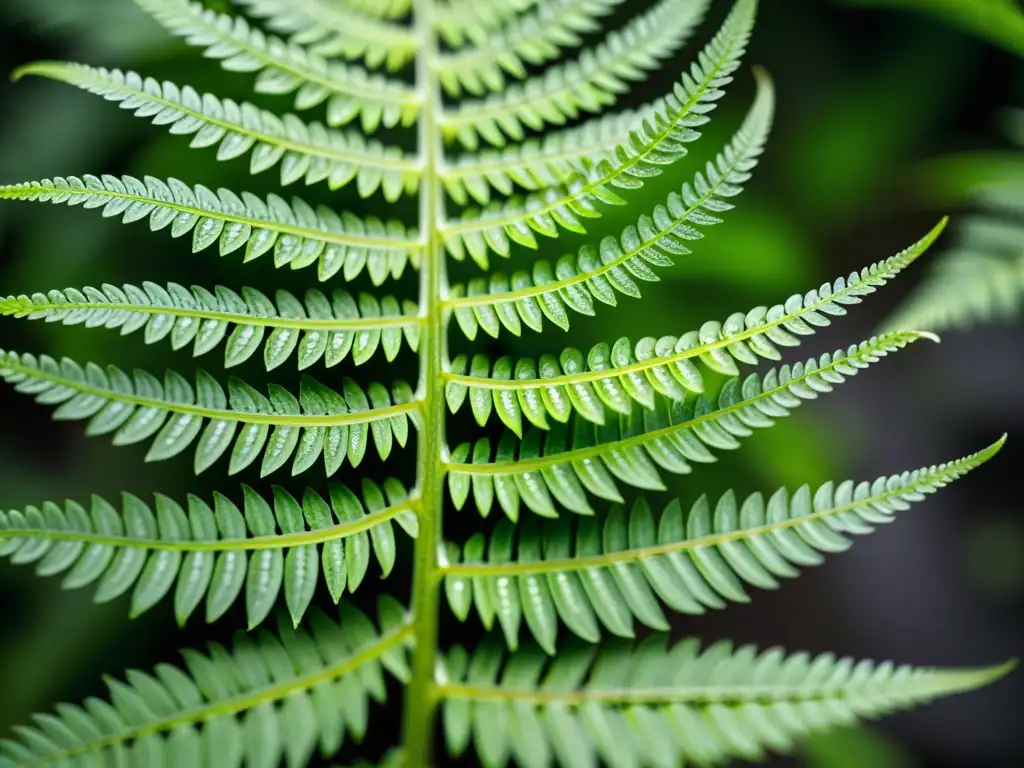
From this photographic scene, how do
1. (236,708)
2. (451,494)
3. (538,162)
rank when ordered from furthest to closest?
(538,162) < (451,494) < (236,708)

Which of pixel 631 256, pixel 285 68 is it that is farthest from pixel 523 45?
pixel 631 256

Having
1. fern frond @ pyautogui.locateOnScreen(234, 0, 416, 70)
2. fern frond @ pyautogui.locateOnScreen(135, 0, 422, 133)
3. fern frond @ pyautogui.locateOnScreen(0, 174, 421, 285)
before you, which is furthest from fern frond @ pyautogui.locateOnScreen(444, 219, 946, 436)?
fern frond @ pyautogui.locateOnScreen(234, 0, 416, 70)

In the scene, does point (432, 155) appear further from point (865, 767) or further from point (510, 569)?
point (865, 767)

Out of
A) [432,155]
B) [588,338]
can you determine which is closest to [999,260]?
[588,338]

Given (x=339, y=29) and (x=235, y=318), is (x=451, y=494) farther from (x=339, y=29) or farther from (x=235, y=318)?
(x=339, y=29)

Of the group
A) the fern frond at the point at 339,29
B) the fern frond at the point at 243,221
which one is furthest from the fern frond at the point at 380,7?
the fern frond at the point at 243,221

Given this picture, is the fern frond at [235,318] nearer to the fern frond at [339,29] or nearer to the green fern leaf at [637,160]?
the green fern leaf at [637,160]

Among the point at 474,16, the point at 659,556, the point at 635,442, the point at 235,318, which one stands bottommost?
the point at 659,556

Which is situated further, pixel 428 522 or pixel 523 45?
pixel 523 45
